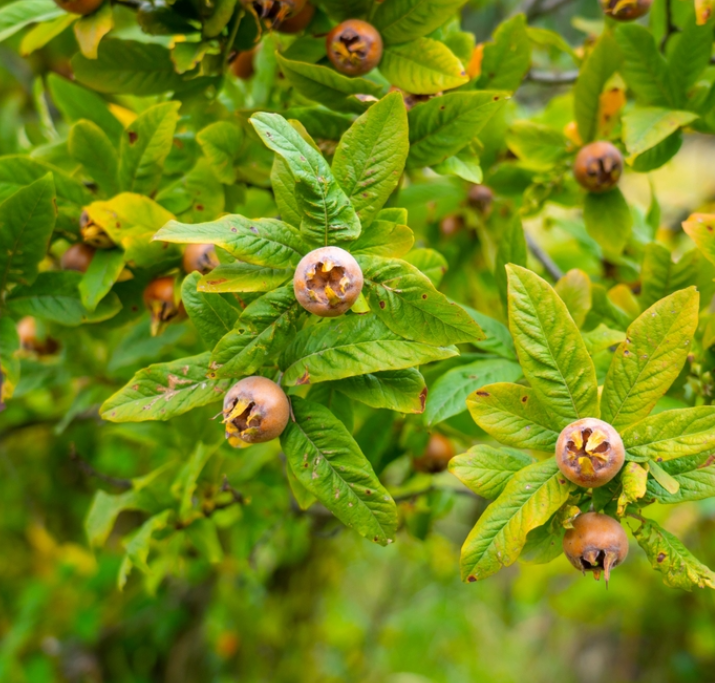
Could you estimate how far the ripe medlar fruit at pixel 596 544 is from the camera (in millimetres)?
693

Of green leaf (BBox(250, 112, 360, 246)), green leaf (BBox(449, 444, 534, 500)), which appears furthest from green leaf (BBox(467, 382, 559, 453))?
green leaf (BBox(250, 112, 360, 246))

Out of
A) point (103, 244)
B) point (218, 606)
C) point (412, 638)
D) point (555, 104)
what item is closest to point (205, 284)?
point (103, 244)

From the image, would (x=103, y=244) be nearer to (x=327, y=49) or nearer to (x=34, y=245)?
(x=34, y=245)

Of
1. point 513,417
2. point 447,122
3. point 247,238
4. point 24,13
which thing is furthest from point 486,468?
point 24,13

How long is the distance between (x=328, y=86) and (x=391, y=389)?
47 centimetres

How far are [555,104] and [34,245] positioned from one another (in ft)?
3.84

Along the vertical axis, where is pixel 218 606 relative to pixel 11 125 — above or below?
below

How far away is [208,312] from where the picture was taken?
81 centimetres

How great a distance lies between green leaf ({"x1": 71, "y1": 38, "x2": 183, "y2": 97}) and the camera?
3.33 ft

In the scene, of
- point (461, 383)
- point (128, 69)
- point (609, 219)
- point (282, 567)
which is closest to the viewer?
point (461, 383)

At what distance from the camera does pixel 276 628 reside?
2.89m

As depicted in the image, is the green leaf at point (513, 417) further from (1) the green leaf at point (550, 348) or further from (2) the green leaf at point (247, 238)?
(2) the green leaf at point (247, 238)

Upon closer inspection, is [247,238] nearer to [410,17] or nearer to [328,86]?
[328,86]

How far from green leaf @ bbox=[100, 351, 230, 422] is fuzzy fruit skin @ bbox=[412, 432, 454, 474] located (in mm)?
558
